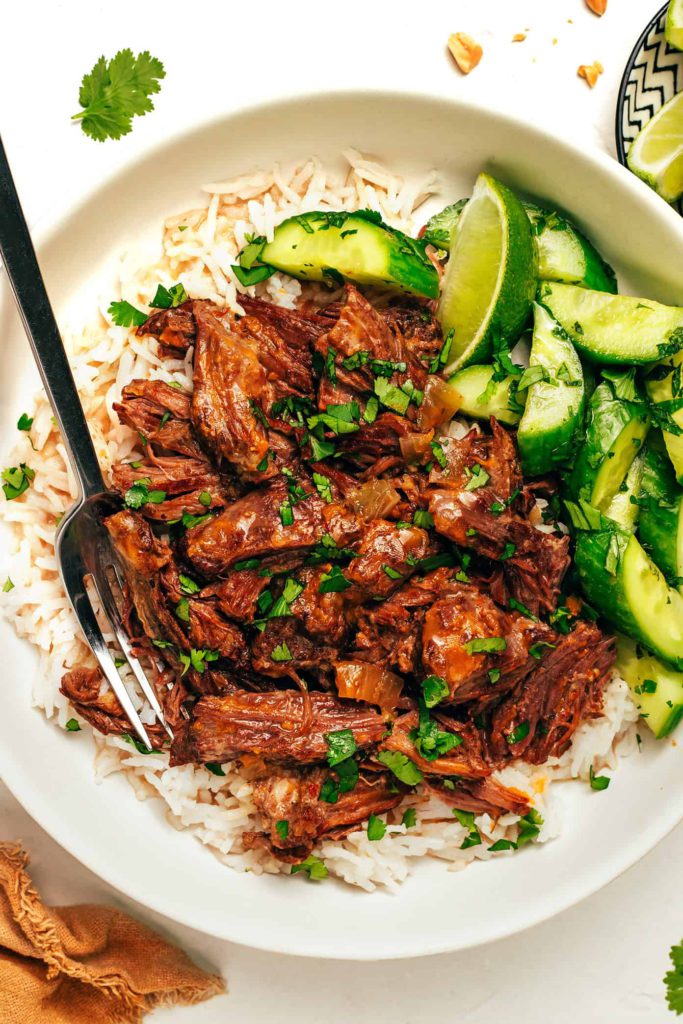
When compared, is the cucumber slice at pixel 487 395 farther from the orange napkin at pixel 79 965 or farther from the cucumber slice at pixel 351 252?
the orange napkin at pixel 79 965

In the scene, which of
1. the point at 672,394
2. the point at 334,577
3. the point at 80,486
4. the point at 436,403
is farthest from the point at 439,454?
the point at 80,486

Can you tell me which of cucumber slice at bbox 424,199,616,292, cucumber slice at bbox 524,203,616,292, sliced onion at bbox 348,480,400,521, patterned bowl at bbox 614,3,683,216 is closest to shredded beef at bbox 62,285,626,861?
sliced onion at bbox 348,480,400,521

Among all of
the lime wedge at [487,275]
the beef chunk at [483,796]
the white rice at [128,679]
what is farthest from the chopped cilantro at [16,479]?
the beef chunk at [483,796]

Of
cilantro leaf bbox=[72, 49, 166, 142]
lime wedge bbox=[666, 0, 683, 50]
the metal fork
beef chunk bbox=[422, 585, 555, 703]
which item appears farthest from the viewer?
cilantro leaf bbox=[72, 49, 166, 142]

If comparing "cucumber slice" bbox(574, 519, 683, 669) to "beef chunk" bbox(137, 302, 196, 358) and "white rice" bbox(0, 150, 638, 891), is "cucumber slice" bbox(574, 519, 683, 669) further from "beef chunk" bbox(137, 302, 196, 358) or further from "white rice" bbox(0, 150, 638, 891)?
"beef chunk" bbox(137, 302, 196, 358)

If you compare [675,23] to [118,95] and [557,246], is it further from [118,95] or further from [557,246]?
[118,95]

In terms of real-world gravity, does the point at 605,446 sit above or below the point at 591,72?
below
